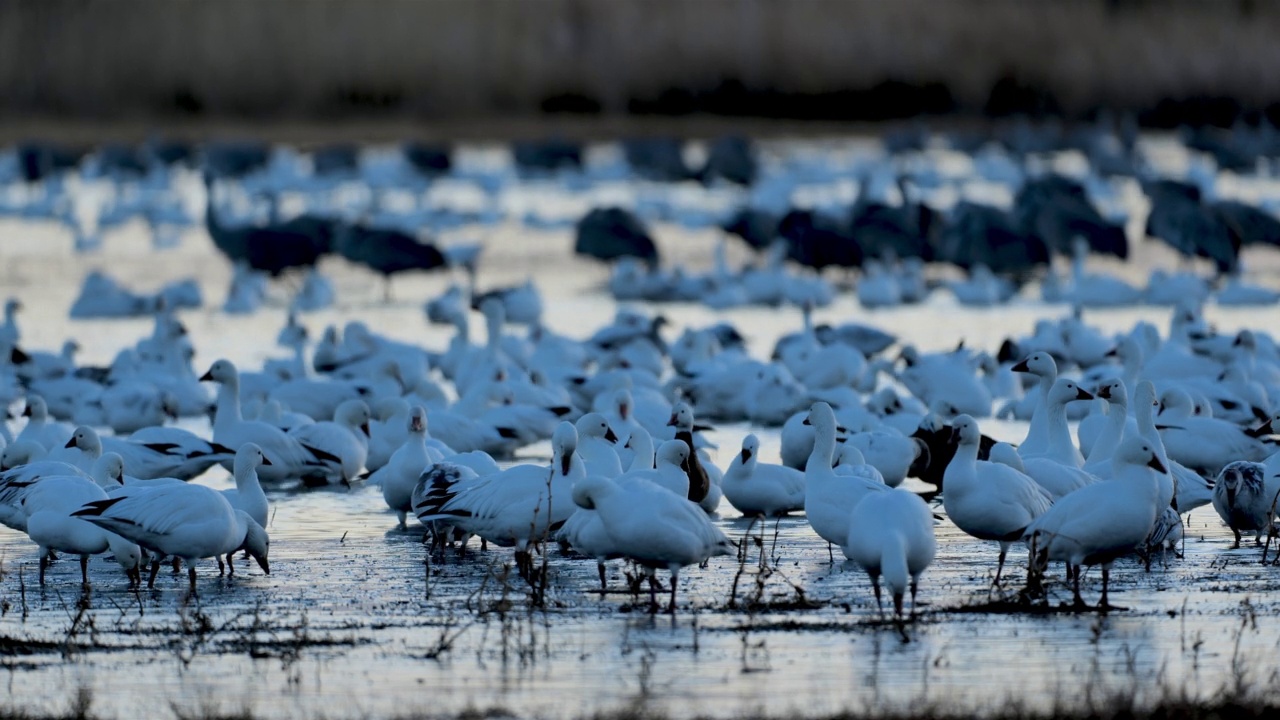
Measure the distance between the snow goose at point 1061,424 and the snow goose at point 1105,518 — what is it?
179 centimetres

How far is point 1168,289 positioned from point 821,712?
16745 millimetres

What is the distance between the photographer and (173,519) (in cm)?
844

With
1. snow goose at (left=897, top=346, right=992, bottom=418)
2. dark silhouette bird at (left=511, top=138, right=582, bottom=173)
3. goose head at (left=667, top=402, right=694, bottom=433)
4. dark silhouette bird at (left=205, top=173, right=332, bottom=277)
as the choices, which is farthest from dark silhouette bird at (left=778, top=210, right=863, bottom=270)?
dark silhouette bird at (left=511, top=138, right=582, bottom=173)

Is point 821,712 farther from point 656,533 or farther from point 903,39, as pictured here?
point 903,39

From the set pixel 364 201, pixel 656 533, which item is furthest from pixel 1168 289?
pixel 364 201

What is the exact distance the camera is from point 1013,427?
14.0 meters

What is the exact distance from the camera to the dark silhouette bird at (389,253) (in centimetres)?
2533

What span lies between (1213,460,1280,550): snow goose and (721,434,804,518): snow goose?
6.82 ft

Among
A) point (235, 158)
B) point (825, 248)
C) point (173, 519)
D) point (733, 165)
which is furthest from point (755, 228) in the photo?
point (235, 158)

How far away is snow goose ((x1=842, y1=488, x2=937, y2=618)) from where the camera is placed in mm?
7609

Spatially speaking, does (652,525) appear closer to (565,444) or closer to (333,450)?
(565,444)

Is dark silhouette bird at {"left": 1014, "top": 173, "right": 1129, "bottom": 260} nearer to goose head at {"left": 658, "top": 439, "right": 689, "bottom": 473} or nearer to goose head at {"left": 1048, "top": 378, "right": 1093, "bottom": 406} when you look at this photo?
goose head at {"left": 1048, "top": 378, "right": 1093, "bottom": 406}

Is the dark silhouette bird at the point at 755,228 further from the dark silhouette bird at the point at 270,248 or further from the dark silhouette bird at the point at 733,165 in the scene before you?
the dark silhouette bird at the point at 733,165

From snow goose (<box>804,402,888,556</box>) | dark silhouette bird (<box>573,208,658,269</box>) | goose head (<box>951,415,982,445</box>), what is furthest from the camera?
dark silhouette bird (<box>573,208,658,269</box>)
